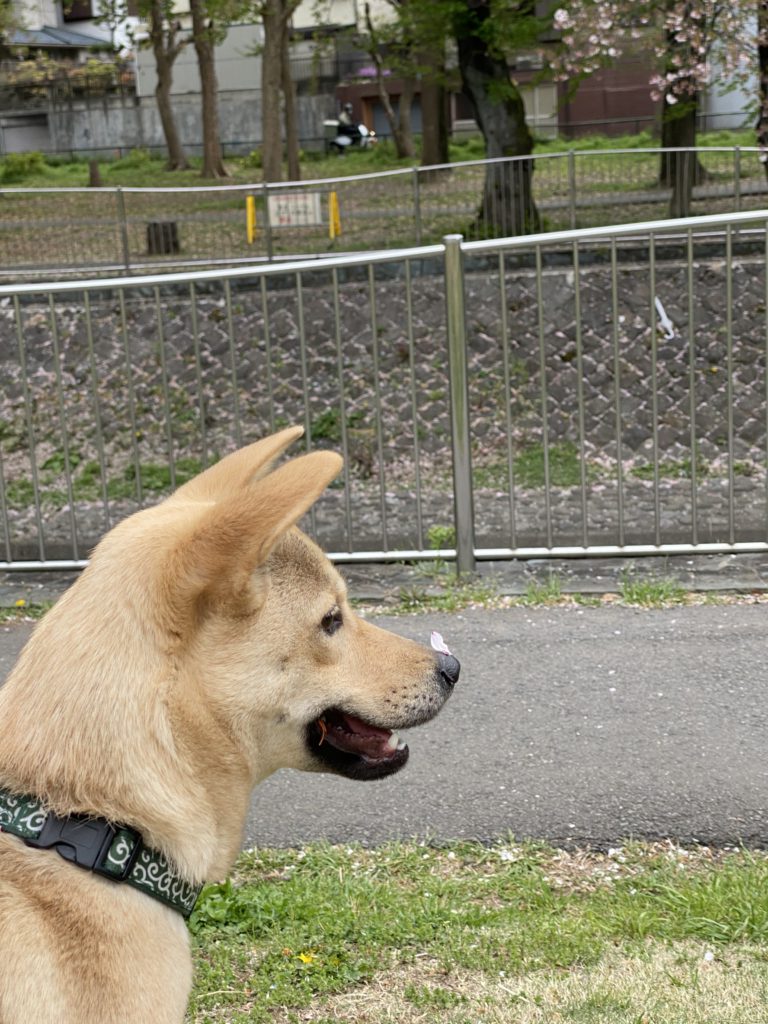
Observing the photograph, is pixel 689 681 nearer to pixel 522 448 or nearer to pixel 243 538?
pixel 243 538

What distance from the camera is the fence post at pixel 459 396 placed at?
7.29 metres

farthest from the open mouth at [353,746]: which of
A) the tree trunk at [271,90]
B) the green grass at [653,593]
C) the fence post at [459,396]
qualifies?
the tree trunk at [271,90]

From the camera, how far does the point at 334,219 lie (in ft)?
63.1

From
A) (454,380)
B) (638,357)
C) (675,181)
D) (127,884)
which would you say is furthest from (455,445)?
(675,181)

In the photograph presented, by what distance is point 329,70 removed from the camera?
185 ft

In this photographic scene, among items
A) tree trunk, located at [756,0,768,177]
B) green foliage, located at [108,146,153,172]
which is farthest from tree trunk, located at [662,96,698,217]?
green foliage, located at [108,146,153,172]

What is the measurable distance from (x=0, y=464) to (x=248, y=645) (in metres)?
5.48

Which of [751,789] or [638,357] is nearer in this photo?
[751,789]

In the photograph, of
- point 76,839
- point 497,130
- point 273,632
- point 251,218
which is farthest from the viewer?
point 497,130

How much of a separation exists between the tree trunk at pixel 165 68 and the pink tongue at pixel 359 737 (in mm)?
29388

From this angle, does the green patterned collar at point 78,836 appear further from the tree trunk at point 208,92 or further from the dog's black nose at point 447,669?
the tree trunk at point 208,92

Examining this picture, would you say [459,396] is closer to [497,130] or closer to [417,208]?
[417,208]

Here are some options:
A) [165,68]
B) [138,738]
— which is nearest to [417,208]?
[138,738]

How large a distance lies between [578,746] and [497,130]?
719 inches
